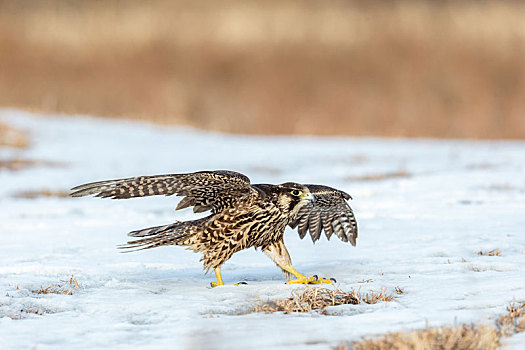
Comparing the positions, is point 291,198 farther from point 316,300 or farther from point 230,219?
point 316,300

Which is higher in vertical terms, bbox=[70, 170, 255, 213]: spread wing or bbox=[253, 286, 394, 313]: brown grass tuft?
bbox=[70, 170, 255, 213]: spread wing

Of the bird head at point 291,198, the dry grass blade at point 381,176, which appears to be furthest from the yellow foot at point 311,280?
the dry grass blade at point 381,176

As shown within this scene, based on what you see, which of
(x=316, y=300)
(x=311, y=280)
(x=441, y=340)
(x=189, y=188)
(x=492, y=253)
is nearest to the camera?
(x=441, y=340)

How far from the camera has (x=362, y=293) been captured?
14.5 feet

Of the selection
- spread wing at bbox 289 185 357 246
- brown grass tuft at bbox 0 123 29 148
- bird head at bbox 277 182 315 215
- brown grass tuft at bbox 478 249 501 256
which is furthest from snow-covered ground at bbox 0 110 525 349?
brown grass tuft at bbox 0 123 29 148

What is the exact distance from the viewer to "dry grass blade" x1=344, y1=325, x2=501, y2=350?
3248 mm

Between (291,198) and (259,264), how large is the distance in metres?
1.11

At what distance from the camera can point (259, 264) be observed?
588 centimetres

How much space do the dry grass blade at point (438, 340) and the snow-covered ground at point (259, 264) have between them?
5.4 inches

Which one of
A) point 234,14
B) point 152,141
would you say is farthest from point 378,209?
point 234,14

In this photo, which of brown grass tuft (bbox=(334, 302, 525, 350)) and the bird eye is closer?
brown grass tuft (bbox=(334, 302, 525, 350))

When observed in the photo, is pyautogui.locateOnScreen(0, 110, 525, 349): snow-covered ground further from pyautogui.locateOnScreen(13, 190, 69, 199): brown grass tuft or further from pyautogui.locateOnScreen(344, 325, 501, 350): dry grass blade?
pyautogui.locateOnScreen(13, 190, 69, 199): brown grass tuft

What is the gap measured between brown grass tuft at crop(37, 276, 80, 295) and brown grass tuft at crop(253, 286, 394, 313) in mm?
1261

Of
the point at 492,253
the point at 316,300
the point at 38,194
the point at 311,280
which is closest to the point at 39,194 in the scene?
the point at 38,194
